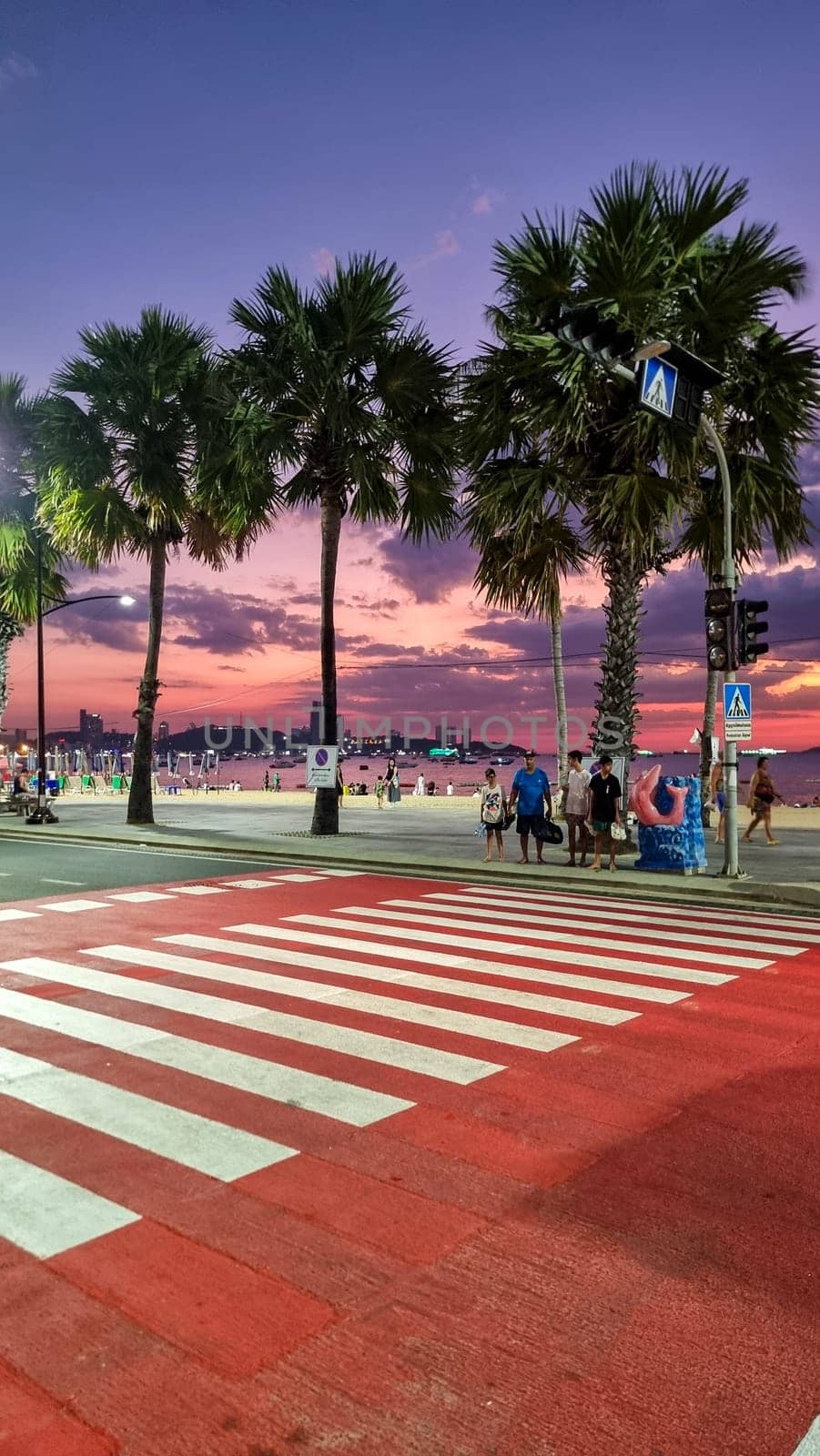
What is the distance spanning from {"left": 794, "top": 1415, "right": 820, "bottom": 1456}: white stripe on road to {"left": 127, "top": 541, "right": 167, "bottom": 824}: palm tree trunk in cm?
2424

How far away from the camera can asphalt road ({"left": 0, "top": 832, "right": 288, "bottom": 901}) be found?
14727 millimetres

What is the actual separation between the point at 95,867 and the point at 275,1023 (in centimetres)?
Result: 1135

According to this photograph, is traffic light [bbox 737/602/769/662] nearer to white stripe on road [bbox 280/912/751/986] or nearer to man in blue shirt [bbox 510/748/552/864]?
man in blue shirt [bbox 510/748/552/864]

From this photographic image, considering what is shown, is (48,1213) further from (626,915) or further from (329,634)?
(329,634)

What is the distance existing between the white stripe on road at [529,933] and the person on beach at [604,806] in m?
3.96

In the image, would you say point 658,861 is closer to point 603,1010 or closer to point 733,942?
point 733,942

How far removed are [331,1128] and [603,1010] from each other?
2866mm

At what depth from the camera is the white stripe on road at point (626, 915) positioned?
10.5 metres

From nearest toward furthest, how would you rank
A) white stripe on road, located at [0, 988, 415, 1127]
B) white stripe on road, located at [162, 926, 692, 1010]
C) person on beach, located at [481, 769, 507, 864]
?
white stripe on road, located at [0, 988, 415, 1127]
white stripe on road, located at [162, 926, 692, 1010]
person on beach, located at [481, 769, 507, 864]

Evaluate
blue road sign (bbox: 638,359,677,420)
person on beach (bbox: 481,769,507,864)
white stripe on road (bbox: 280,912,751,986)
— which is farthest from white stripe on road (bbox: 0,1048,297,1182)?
person on beach (bbox: 481,769,507,864)

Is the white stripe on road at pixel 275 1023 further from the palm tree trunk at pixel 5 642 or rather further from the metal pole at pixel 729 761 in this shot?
the palm tree trunk at pixel 5 642

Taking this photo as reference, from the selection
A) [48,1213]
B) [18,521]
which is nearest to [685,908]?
[48,1213]

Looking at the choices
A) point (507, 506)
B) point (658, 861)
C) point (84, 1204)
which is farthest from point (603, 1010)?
point (507, 506)

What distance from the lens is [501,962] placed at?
884 centimetres
